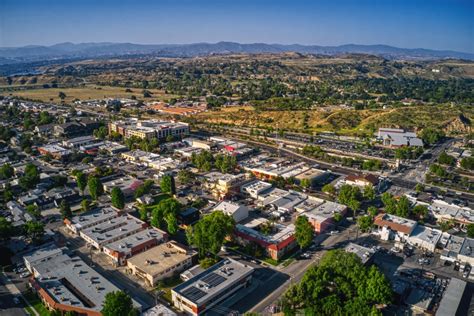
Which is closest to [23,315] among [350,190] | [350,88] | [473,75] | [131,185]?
[131,185]

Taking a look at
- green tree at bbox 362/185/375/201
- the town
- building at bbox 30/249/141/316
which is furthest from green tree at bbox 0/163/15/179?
green tree at bbox 362/185/375/201

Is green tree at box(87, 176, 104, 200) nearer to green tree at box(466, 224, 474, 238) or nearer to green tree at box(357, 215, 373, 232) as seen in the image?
green tree at box(357, 215, 373, 232)

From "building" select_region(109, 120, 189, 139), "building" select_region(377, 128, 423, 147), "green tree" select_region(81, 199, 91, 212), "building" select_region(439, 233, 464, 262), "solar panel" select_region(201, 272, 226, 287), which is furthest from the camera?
"building" select_region(109, 120, 189, 139)

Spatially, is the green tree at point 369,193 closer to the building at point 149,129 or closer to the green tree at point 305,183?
the green tree at point 305,183

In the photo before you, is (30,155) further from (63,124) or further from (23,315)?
(23,315)

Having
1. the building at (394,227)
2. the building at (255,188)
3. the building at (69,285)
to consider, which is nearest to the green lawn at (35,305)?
the building at (69,285)
